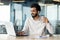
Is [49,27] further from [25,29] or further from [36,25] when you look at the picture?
[25,29]

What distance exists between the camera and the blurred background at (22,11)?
1.69 m

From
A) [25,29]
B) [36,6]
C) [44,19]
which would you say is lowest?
[25,29]

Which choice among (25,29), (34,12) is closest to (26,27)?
(25,29)

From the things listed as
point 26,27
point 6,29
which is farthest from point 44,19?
point 6,29

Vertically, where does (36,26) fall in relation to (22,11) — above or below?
below

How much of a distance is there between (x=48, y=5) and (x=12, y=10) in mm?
388

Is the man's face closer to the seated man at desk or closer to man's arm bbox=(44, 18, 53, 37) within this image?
the seated man at desk

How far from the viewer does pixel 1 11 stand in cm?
169

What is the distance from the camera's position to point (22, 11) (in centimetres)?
171

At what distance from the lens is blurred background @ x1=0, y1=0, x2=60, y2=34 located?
169 cm

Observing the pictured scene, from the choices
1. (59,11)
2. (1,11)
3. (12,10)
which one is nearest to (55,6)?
(59,11)

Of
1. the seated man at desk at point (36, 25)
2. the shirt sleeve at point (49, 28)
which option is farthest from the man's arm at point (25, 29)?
the shirt sleeve at point (49, 28)

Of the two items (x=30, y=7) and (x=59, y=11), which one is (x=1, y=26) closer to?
(x=30, y=7)

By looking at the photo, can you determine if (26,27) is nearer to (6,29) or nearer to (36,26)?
(36,26)
